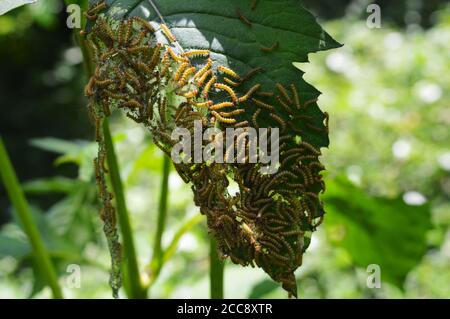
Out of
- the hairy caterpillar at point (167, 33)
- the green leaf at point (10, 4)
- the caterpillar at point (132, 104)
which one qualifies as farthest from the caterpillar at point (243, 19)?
the green leaf at point (10, 4)

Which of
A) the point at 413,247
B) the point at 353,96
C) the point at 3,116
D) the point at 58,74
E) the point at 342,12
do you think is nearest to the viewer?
the point at 413,247

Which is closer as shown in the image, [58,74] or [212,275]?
[212,275]

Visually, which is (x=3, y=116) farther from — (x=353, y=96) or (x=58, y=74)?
(x=353, y=96)

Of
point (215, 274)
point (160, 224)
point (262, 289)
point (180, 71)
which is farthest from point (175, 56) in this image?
point (262, 289)

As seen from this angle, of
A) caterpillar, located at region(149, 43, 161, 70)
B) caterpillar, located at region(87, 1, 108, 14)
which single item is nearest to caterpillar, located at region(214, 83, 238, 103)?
caterpillar, located at region(149, 43, 161, 70)

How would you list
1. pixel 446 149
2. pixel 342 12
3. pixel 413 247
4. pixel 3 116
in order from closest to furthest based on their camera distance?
1. pixel 413 247
2. pixel 446 149
3. pixel 3 116
4. pixel 342 12

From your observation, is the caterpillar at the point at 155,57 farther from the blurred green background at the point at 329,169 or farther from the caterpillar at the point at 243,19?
the blurred green background at the point at 329,169

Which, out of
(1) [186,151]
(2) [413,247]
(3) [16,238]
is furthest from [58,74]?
(1) [186,151]
